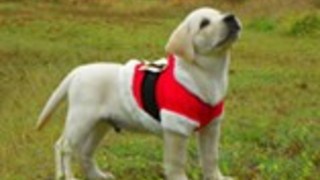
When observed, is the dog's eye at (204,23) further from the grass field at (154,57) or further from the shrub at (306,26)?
the shrub at (306,26)

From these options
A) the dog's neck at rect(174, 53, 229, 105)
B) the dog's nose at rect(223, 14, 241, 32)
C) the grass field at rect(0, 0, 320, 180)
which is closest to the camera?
the dog's nose at rect(223, 14, 241, 32)

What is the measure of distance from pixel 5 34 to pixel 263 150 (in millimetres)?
13926

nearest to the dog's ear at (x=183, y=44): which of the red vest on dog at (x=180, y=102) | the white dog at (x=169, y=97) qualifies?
the white dog at (x=169, y=97)

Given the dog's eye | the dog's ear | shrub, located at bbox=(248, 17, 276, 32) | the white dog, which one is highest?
the dog's eye

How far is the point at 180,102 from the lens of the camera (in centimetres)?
640

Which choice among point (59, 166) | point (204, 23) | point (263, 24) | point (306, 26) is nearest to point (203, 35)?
point (204, 23)

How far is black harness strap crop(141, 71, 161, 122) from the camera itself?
657cm

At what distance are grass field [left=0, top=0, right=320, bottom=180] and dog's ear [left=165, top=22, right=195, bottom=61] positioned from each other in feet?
3.69

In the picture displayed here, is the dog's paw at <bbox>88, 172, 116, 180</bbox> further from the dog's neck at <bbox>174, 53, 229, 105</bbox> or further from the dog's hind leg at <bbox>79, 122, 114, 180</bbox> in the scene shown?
the dog's neck at <bbox>174, 53, 229, 105</bbox>

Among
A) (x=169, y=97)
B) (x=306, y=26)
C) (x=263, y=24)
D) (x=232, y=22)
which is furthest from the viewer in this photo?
(x=263, y=24)

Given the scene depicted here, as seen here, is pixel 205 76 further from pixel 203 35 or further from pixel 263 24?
pixel 263 24

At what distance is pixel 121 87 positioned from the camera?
6.75 meters

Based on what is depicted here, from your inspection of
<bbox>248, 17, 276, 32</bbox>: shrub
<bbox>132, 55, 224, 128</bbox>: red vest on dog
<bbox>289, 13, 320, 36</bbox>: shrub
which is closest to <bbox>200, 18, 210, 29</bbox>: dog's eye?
<bbox>132, 55, 224, 128</bbox>: red vest on dog

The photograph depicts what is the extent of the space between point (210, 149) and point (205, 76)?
53 cm
